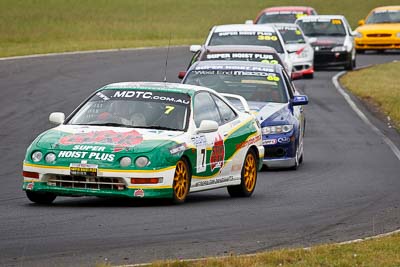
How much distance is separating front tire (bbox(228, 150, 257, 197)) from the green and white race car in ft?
0.04

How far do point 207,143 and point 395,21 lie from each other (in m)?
32.4

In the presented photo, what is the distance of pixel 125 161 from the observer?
11586 mm

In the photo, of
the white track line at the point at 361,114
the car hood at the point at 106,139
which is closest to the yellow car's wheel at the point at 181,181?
the car hood at the point at 106,139

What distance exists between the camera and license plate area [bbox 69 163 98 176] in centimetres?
1152

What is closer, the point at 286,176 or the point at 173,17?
the point at 286,176

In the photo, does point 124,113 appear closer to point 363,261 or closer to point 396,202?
point 396,202

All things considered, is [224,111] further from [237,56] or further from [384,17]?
[384,17]

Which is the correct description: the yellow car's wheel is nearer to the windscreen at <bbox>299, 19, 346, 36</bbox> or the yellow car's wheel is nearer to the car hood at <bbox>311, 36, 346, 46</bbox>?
the car hood at <bbox>311, 36, 346, 46</bbox>

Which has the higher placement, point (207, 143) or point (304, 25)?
point (207, 143)

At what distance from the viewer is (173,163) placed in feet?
38.7

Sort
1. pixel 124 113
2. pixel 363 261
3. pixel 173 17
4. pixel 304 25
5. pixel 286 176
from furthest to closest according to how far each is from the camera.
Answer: pixel 173 17 → pixel 304 25 → pixel 286 176 → pixel 124 113 → pixel 363 261

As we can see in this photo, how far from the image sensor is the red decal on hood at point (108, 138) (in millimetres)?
11773

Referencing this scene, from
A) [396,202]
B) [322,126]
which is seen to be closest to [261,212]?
[396,202]

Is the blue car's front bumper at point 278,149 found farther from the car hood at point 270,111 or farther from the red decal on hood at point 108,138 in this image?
the red decal on hood at point 108,138
